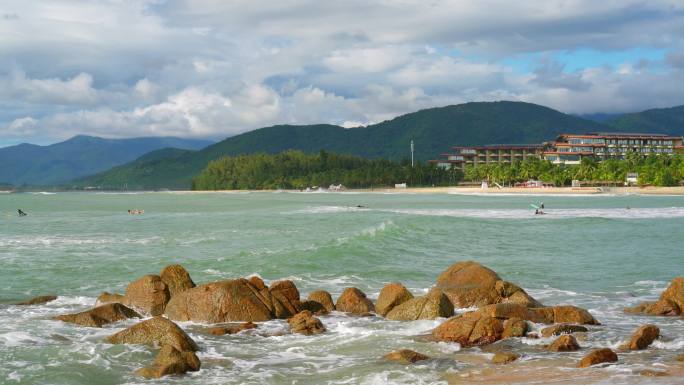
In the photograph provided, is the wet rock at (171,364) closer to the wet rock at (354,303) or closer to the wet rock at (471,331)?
the wet rock at (471,331)

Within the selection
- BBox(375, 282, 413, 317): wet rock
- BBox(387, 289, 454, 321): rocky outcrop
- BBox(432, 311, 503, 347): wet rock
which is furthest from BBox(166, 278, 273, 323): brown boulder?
BBox(432, 311, 503, 347): wet rock

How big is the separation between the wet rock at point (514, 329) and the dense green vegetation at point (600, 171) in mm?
142816

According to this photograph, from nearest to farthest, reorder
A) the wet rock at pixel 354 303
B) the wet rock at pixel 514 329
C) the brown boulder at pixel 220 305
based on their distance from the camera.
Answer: the wet rock at pixel 514 329 < the brown boulder at pixel 220 305 < the wet rock at pixel 354 303

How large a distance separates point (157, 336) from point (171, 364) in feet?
6.41

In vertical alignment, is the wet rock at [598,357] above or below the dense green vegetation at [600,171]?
below

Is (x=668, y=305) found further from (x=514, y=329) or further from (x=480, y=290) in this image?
(x=514, y=329)

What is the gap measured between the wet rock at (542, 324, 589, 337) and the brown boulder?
6.99 metres

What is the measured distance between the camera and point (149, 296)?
65.1 ft

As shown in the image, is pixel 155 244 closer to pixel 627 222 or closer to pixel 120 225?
pixel 120 225

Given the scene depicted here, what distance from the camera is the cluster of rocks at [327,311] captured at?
608 inches

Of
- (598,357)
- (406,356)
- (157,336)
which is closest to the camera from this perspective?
(598,357)

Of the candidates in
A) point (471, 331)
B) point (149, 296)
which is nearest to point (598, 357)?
point (471, 331)

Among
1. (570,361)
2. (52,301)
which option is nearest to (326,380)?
(570,361)

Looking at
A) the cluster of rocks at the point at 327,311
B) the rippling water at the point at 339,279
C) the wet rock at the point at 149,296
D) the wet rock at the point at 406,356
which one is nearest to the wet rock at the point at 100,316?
the cluster of rocks at the point at 327,311
